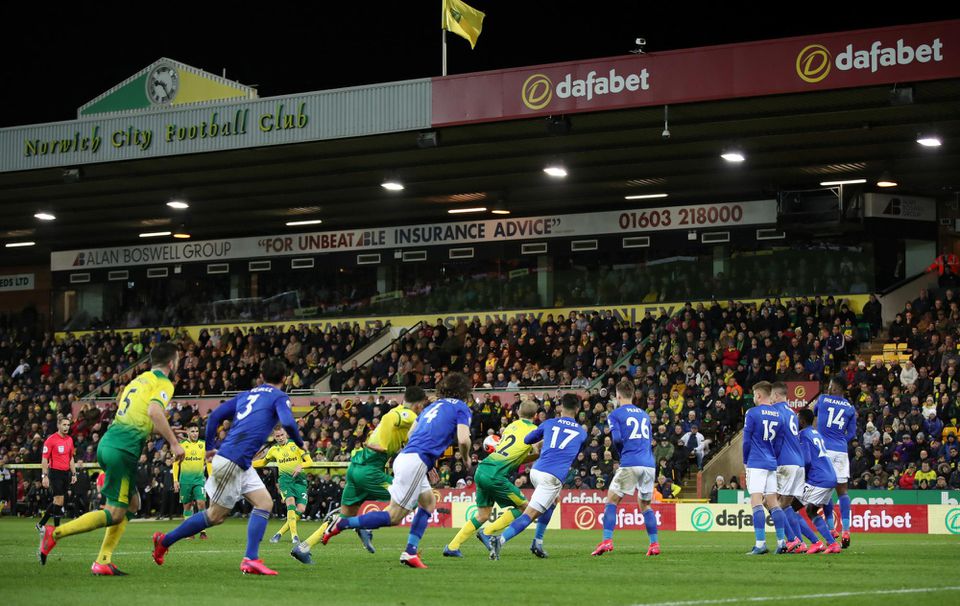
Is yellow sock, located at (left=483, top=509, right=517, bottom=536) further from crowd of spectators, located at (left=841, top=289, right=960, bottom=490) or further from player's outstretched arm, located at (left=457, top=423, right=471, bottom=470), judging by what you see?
crowd of spectators, located at (left=841, top=289, right=960, bottom=490)

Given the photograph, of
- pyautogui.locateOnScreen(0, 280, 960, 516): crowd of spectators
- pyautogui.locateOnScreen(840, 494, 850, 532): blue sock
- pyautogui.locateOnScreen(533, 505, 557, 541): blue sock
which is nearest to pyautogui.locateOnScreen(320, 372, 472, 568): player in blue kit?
pyautogui.locateOnScreen(533, 505, 557, 541): blue sock

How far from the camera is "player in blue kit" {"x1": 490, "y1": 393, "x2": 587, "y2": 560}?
16922 millimetres

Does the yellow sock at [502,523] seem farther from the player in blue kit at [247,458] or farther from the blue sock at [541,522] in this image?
the player in blue kit at [247,458]

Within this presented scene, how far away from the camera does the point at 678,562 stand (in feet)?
52.2

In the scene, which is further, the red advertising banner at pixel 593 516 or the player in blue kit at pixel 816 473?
the red advertising banner at pixel 593 516

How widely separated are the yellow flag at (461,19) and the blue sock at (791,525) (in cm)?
1637

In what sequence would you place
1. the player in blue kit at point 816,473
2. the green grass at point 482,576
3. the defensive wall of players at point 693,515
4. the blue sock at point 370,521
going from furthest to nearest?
the defensive wall of players at point 693,515, the player in blue kit at point 816,473, the blue sock at point 370,521, the green grass at point 482,576

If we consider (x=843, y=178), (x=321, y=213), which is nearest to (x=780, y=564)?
(x=843, y=178)

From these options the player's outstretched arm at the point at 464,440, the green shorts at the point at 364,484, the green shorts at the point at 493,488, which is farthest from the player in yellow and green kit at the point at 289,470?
the player's outstretched arm at the point at 464,440

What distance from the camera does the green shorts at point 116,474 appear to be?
→ 516 inches

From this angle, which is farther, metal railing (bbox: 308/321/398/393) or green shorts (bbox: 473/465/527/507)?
metal railing (bbox: 308/321/398/393)

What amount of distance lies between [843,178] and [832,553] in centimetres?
2095

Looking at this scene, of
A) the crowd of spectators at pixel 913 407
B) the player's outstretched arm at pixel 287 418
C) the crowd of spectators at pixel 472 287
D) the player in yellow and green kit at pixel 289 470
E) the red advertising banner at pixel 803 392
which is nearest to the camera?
the player's outstretched arm at pixel 287 418

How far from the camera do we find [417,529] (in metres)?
15.0
